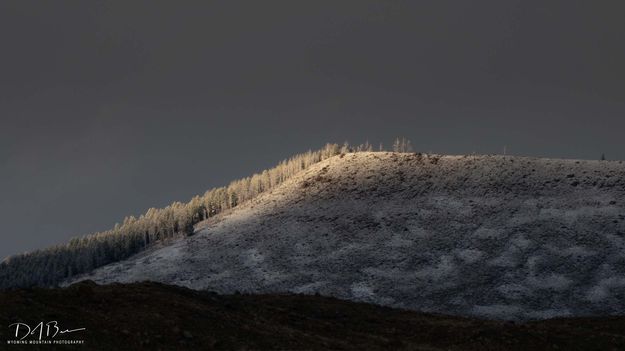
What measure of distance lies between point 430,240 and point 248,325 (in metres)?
68.3

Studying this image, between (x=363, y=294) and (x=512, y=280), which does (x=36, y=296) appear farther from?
(x=512, y=280)

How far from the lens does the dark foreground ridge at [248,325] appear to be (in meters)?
39.8

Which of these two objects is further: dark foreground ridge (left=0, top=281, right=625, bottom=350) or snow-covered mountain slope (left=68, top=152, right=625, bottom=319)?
snow-covered mountain slope (left=68, top=152, right=625, bottom=319)

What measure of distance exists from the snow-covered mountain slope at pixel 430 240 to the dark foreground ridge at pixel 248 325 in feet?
98.8

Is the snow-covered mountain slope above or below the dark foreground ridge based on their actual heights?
above

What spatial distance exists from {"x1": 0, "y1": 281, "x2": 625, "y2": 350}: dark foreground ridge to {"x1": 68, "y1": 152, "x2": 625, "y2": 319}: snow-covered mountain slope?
3012 centimetres

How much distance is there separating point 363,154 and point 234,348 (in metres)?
111

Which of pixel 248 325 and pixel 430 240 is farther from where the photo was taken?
pixel 430 240

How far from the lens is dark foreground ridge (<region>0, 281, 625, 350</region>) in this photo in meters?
39.8

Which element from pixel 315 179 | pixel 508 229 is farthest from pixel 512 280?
pixel 315 179

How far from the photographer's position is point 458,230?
11388cm

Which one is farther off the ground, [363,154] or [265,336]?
[363,154]

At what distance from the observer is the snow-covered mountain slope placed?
312ft

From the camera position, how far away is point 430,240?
112 m
